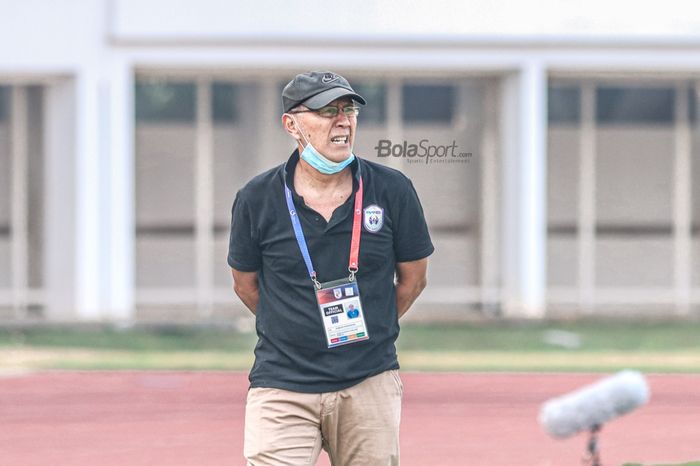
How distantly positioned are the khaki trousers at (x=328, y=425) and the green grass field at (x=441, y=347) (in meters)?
11.2

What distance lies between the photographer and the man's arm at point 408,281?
549cm

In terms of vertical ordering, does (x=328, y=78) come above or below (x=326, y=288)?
above

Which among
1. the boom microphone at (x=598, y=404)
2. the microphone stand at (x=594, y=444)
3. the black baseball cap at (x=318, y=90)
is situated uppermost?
the black baseball cap at (x=318, y=90)

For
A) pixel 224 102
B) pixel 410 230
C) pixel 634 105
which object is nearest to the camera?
pixel 410 230

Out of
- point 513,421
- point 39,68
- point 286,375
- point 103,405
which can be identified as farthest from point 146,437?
point 39,68

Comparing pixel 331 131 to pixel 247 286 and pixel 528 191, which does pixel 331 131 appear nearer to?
pixel 247 286

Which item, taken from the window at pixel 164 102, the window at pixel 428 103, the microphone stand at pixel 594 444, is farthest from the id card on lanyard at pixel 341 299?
the window at pixel 164 102

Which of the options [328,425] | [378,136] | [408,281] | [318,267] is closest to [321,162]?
[318,267]

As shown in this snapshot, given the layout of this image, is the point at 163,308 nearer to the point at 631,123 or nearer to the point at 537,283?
the point at 537,283

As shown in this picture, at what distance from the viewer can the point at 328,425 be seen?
17.2ft

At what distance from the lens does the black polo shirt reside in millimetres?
5191

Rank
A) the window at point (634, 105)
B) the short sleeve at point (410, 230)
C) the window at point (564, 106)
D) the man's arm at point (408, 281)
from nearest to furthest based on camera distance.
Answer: the short sleeve at point (410, 230) < the man's arm at point (408, 281) < the window at point (564, 106) < the window at point (634, 105)

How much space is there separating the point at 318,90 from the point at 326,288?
2.14 feet

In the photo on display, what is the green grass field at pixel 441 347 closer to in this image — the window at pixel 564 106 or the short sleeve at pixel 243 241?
the window at pixel 564 106
